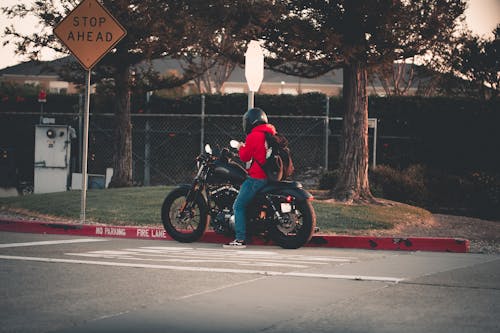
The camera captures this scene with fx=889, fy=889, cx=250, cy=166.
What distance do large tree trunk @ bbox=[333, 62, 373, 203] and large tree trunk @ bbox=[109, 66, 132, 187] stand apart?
7576 mm

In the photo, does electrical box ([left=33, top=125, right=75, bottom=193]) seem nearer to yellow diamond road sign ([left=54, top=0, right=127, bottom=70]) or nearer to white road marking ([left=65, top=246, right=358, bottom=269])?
yellow diamond road sign ([left=54, top=0, right=127, bottom=70])

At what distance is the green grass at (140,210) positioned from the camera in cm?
1467

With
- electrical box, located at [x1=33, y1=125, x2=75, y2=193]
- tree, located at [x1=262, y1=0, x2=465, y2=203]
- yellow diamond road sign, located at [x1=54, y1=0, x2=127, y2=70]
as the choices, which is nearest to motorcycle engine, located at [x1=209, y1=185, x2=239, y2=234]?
yellow diamond road sign, located at [x1=54, y1=0, x2=127, y2=70]

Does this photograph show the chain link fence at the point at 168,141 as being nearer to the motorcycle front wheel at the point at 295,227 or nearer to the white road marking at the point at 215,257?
the motorcycle front wheel at the point at 295,227

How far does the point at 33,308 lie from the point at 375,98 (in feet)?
67.7

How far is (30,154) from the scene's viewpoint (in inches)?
1087

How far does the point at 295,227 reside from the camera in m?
11.5

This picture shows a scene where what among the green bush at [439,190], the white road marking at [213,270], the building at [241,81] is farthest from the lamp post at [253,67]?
the building at [241,81]

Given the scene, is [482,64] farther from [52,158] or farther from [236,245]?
[236,245]

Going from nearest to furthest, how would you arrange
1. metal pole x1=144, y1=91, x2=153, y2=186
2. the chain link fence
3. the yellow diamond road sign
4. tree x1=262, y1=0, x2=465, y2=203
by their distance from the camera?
the yellow diamond road sign
tree x1=262, y1=0, x2=465, y2=203
metal pole x1=144, y1=91, x2=153, y2=186
the chain link fence

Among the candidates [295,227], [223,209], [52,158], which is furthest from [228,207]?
[52,158]

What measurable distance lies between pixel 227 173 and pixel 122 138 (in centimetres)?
1235

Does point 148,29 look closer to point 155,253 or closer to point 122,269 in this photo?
point 155,253

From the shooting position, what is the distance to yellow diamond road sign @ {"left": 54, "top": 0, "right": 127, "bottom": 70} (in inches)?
546
